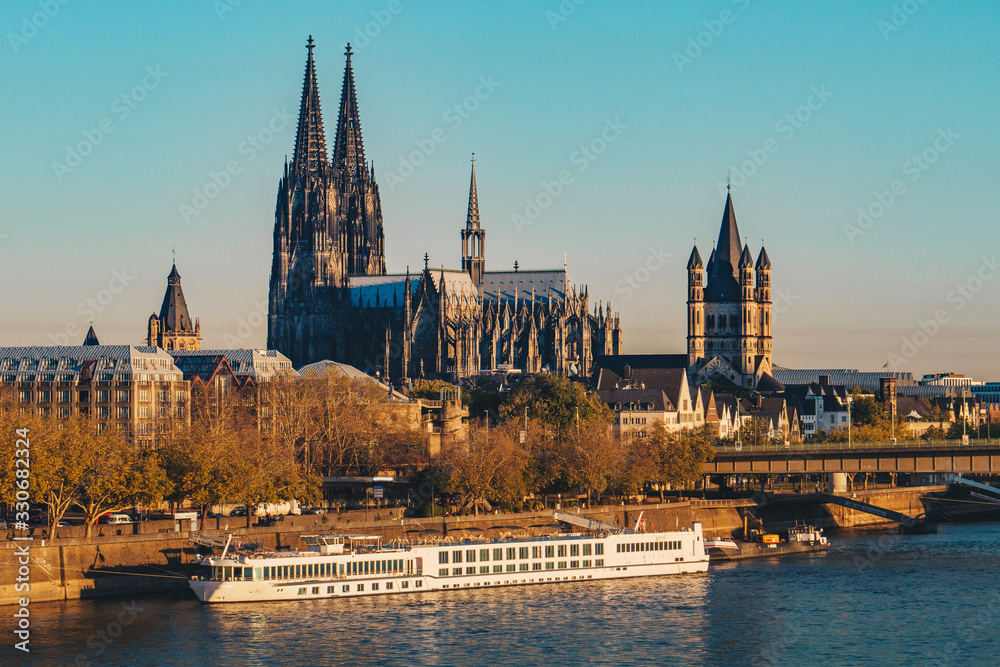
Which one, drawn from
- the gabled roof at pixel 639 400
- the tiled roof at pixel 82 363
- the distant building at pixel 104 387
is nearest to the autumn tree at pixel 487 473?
the distant building at pixel 104 387

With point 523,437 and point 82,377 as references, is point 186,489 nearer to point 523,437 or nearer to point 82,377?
point 523,437

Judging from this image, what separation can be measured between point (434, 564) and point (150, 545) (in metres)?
14.2

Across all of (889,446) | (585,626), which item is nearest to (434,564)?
(585,626)

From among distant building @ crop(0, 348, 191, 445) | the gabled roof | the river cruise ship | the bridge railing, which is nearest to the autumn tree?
the river cruise ship

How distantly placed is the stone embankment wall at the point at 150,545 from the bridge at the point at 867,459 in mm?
23007

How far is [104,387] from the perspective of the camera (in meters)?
134

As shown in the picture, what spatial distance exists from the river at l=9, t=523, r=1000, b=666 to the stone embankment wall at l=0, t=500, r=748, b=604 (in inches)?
82.7

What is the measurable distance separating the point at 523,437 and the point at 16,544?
52.1 metres

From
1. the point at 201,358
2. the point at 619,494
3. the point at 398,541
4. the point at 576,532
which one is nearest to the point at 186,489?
the point at 398,541

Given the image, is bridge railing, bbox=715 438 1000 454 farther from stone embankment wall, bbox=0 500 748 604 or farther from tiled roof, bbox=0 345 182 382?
tiled roof, bbox=0 345 182 382

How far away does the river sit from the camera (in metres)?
65.2

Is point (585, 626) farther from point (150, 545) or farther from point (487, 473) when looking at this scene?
point (487, 473)

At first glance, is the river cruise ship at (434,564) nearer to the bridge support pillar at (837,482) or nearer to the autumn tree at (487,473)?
the autumn tree at (487,473)

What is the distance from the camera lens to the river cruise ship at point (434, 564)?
3147 inches
